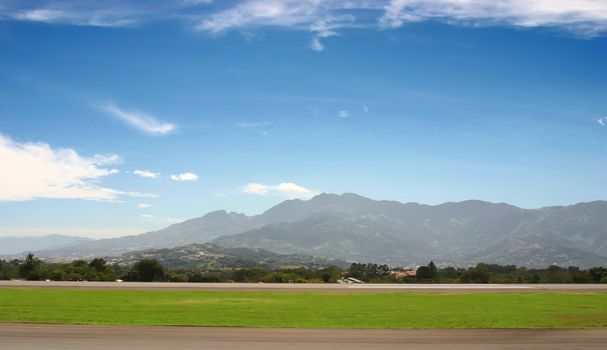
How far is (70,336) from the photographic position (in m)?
20.1

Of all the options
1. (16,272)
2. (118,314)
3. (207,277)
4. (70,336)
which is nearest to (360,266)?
(207,277)

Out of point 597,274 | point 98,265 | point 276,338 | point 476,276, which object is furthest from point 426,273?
point 276,338

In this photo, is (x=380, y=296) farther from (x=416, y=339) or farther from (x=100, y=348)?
(x=100, y=348)

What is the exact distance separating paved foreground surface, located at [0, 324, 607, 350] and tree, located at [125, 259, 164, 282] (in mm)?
40899

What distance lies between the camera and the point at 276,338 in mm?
19969

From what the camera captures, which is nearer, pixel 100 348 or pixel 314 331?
pixel 100 348

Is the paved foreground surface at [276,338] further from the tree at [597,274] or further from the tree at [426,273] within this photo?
the tree at [426,273]

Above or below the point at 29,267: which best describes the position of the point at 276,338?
below

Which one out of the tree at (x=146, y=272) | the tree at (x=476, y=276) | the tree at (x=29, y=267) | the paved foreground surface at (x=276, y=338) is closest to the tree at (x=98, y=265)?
the tree at (x=29, y=267)

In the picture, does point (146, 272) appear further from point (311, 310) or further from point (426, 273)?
point (311, 310)

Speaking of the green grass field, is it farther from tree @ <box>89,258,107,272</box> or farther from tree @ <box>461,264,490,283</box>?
tree @ <box>89,258,107,272</box>

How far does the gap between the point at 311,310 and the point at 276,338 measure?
8649 mm

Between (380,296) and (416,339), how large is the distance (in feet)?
59.4

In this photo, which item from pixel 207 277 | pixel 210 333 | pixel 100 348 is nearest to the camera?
pixel 100 348
